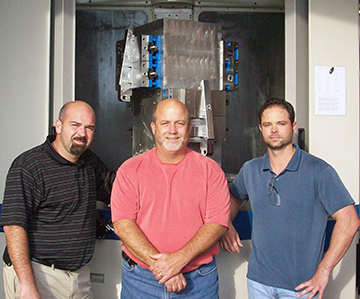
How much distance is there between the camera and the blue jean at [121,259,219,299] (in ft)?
5.23

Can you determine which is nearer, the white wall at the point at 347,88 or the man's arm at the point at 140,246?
the man's arm at the point at 140,246

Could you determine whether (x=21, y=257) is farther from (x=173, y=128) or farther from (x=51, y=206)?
(x=173, y=128)

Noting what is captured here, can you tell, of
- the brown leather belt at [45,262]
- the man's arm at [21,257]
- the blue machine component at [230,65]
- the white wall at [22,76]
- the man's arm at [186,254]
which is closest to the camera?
the man's arm at [186,254]

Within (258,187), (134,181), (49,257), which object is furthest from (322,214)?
(49,257)

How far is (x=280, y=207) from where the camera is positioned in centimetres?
162

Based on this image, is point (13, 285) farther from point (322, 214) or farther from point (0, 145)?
point (322, 214)

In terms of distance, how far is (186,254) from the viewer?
1498 mm

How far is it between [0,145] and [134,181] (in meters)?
1.14

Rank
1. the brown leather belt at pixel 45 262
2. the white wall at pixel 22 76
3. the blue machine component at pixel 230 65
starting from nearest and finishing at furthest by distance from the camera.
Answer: the brown leather belt at pixel 45 262, the white wall at pixel 22 76, the blue machine component at pixel 230 65

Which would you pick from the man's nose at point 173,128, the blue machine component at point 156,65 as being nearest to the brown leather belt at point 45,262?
the man's nose at point 173,128

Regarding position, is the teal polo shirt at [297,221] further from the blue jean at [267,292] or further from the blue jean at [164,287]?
the blue jean at [164,287]

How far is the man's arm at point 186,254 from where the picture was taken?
1.48 meters

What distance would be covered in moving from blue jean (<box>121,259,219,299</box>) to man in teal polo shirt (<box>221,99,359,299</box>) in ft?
0.64

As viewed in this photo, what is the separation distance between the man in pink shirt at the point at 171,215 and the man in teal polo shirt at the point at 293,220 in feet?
0.64
